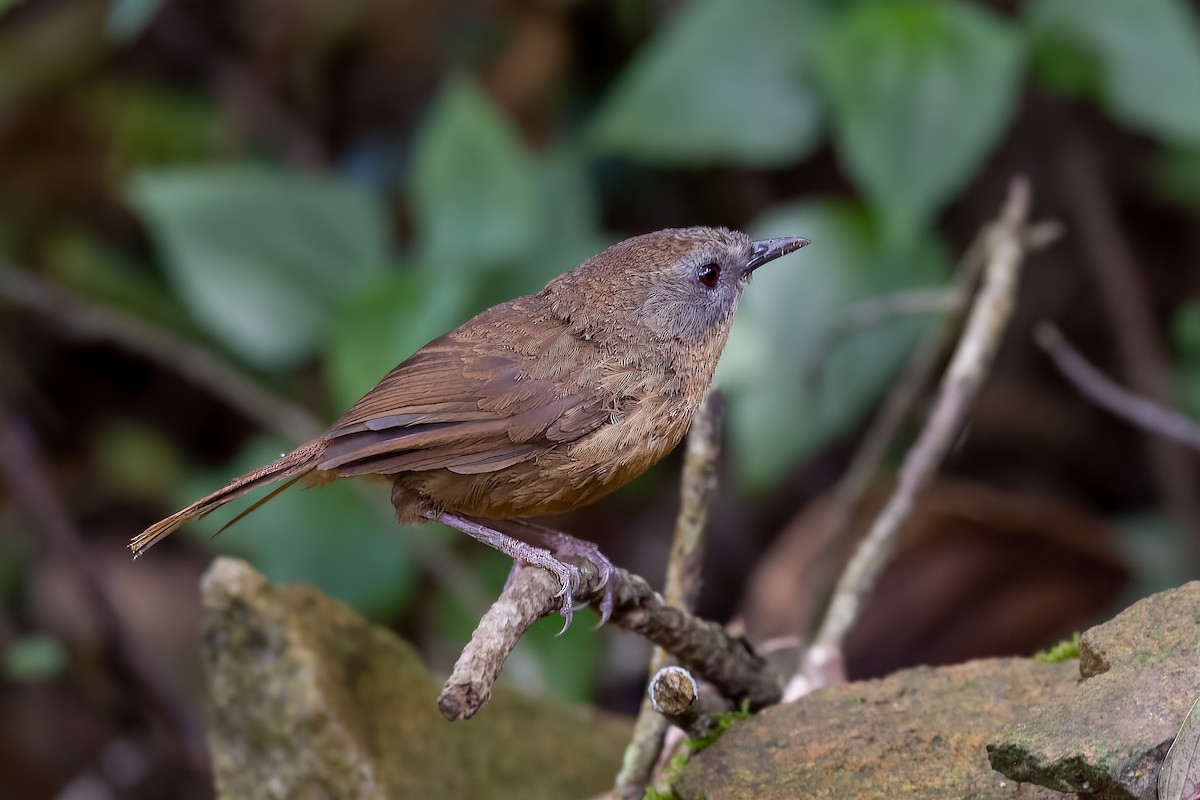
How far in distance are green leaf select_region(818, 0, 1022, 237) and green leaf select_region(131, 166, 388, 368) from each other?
194cm

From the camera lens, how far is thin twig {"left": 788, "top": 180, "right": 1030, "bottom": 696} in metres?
3.27

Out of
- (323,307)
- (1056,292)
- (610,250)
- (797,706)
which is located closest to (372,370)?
(323,307)

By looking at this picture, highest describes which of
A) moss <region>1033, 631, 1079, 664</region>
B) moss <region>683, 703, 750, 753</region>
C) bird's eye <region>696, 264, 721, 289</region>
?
bird's eye <region>696, 264, 721, 289</region>

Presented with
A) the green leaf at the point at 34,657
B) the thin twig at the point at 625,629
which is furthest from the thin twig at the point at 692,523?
the green leaf at the point at 34,657

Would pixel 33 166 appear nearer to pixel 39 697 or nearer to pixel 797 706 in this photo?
pixel 39 697

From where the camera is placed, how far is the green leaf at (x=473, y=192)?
4.97 meters

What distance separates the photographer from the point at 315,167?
6668mm

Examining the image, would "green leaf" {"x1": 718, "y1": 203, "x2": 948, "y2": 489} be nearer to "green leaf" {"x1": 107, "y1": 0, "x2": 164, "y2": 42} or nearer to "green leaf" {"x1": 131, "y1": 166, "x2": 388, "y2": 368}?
"green leaf" {"x1": 131, "y1": 166, "x2": 388, "y2": 368}

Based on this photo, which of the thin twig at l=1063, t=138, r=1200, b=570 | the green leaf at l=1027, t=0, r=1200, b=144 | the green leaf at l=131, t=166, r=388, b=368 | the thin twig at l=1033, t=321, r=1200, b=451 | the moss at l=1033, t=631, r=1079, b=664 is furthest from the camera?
the thin twig at l=1063, t=138, r=1200, b=570

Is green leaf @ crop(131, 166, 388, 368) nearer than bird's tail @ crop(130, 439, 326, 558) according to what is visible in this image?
No

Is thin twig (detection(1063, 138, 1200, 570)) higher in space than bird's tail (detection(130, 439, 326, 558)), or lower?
higher

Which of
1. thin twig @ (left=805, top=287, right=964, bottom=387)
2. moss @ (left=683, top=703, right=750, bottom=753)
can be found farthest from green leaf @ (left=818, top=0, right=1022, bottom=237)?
moss @ (left=683, top=703, right=750, bottom=753)

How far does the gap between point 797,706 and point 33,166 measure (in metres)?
5.61

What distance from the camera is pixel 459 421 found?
2.98m
